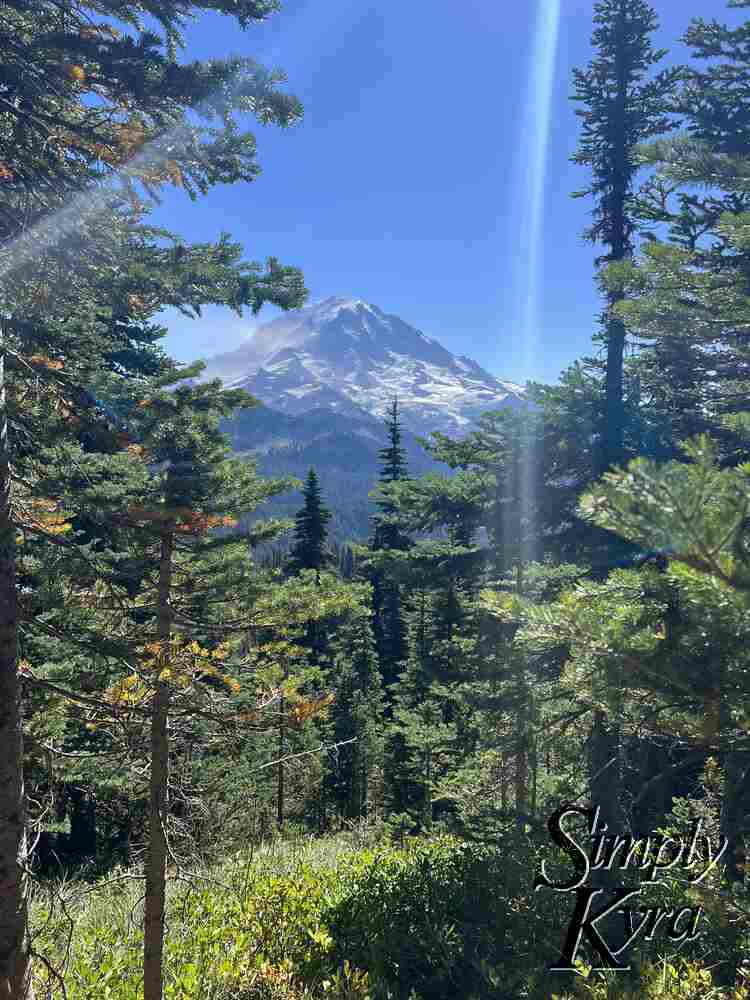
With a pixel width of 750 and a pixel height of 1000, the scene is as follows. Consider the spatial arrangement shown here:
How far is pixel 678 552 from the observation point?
7.04ft

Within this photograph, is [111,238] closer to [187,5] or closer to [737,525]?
[187,5]

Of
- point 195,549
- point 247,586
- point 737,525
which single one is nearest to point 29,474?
Result: point 195,549

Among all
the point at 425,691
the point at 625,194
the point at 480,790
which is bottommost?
the point at 425,691

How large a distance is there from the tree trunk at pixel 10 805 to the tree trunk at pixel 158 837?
173cm

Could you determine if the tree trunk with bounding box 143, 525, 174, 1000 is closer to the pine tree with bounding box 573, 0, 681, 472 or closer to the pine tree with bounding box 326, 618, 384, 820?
the pine tree with bounding box 573, 0, 681, 472

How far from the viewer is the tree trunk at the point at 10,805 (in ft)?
10.3

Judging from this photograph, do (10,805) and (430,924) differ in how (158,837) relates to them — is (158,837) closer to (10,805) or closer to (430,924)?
(10,805)

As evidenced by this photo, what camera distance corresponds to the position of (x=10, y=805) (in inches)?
126

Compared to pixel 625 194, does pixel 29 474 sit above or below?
below

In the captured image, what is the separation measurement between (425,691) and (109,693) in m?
19.3

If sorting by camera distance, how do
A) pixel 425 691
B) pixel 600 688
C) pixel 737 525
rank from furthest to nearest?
pixel 425 691 < pixel 600 688 < pixel 737 525

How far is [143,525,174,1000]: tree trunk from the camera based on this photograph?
Answer: 16.9 feet

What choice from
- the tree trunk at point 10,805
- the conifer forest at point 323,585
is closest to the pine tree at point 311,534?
the conifer forest at point 323,585

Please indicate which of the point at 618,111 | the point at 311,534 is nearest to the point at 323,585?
the point at 618,111
